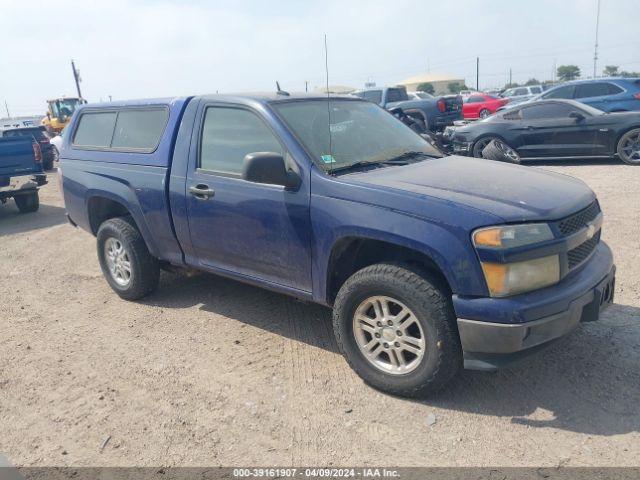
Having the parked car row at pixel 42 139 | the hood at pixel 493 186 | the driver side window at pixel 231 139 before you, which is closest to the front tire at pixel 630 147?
the hood at pixel 493 186

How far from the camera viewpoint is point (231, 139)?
4.16m

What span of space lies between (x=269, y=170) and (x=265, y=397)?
1442 mm

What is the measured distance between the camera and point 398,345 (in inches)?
132

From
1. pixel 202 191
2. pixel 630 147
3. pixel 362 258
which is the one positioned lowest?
pixel 630 147

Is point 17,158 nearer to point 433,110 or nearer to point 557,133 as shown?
point 557,133

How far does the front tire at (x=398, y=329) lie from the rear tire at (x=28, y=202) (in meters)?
9.09

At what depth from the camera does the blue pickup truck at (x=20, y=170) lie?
387 inches

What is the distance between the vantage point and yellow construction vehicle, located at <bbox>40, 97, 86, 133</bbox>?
27.7 meters

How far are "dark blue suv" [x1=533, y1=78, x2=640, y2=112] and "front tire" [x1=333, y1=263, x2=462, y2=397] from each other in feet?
37.9

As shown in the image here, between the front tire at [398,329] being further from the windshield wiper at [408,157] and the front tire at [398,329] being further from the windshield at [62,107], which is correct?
the windshield at [62,107]

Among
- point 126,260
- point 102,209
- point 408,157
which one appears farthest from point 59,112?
point 408,157

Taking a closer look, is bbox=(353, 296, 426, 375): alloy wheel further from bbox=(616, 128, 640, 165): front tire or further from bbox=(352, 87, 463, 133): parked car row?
bbox=(352, 87, 463, 133): parked car row

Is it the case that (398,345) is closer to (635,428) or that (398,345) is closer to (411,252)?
(411,252)

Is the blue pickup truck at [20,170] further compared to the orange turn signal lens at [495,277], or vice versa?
the blue pickup truck at [20,170]
